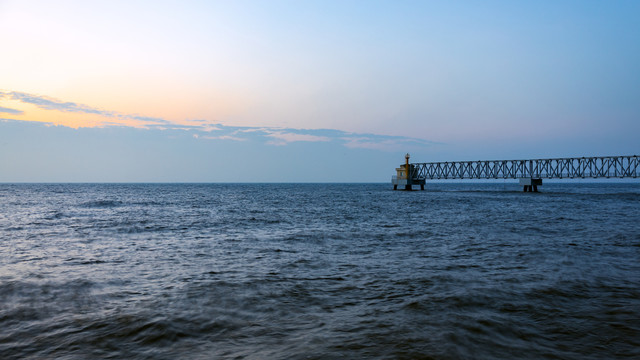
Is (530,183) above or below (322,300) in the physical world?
above

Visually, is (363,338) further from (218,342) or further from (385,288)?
(385,288)

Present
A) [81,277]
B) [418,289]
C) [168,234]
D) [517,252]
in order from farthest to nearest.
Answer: [168,234] < [517,252] < [81,277] < [418,289]

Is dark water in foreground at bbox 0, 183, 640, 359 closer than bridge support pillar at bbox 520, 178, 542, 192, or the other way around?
dark water in foreground at bbox 0, 183, 640, 359

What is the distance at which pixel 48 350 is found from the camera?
600 cm

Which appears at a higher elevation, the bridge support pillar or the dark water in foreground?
the bridge support pillar

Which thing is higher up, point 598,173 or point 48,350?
point 598,173

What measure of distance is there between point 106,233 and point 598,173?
9603 centimetres

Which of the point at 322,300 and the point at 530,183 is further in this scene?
the point at 530,183

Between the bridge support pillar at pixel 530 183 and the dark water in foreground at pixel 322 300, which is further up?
the bridge support pillar at pixel 530 183

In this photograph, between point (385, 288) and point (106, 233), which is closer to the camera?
point (385, 288)

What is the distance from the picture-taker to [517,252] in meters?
14.7

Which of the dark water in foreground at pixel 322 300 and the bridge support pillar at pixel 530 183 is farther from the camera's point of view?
the bridge support pillar at pixel 530 183

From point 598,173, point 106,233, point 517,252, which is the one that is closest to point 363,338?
point 517,252

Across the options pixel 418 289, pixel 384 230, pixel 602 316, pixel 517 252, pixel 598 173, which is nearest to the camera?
pixel 602 316
